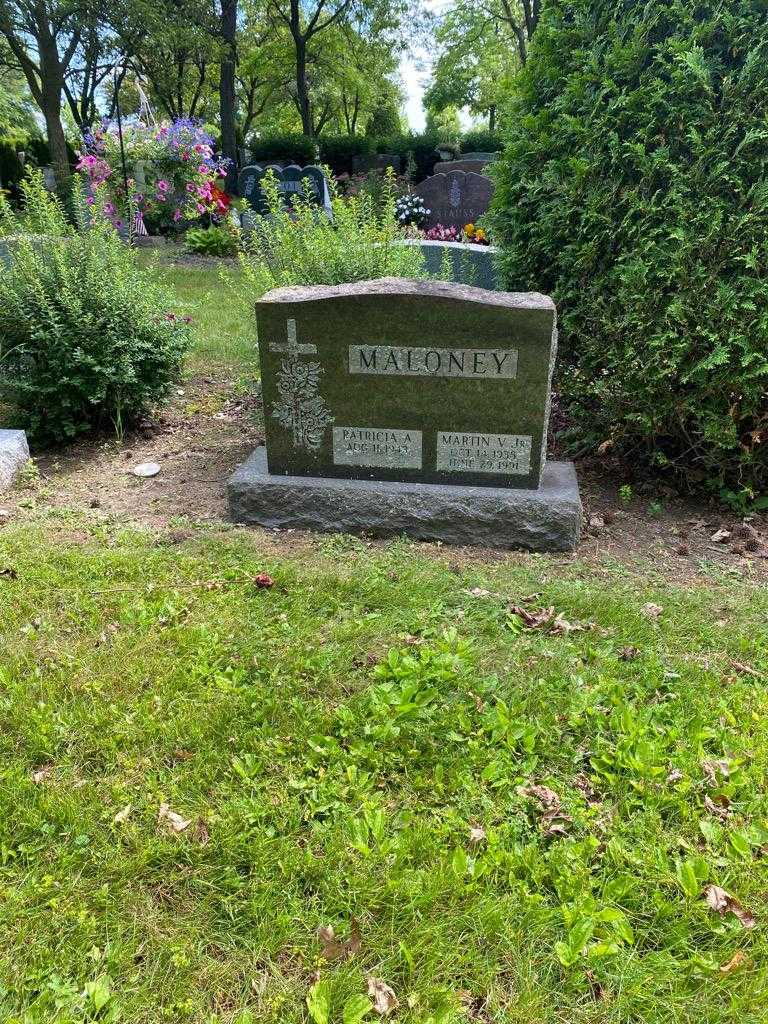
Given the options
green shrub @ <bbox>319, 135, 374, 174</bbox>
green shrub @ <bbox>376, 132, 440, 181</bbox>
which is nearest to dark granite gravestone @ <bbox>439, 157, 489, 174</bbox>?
green shrub @ <bbox>376, 132, 440, 181</bbox>

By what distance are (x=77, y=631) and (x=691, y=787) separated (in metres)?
2.47

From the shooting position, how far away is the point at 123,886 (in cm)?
206

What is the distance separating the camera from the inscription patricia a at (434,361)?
3.81 meters

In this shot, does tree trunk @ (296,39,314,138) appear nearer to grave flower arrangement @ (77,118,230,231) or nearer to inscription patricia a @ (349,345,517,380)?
grave flower arrangement @ (77,118,230,231)

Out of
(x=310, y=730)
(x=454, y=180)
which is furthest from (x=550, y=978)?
(x=454, y=180)

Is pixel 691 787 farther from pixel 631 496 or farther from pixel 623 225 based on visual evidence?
pixel 623 225

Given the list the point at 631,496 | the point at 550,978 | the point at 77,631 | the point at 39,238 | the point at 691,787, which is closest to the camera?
the point at 550,978

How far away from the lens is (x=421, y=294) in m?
3.77

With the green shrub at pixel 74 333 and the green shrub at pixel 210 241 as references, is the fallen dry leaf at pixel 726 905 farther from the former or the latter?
the green shrub at pixel 210 241

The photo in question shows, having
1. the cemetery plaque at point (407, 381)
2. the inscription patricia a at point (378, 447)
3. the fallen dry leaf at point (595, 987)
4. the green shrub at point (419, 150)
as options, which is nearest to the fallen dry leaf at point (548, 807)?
the fallen dry leaf at point (595, 987)

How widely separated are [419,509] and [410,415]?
1.70 ft

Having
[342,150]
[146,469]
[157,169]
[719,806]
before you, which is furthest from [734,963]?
[342,150]

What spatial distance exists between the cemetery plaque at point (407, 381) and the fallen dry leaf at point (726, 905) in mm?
2313

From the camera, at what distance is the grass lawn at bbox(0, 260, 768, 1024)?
6.05 feet
